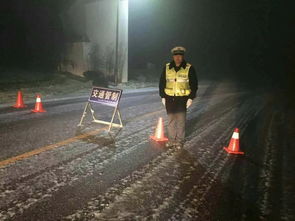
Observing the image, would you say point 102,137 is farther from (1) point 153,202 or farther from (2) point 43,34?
(2) point 43,34

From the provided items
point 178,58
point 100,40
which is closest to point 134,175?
point 178,58

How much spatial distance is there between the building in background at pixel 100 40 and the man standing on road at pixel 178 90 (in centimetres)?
1662

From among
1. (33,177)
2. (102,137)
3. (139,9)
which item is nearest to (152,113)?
(102,137)

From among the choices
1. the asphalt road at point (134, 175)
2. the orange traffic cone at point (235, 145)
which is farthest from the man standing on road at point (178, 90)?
the orange traffic cone at point (235, 145)

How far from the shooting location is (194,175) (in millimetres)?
5840

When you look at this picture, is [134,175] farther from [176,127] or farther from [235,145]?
[235,145]

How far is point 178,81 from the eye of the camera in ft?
23.3

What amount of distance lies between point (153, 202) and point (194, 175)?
1.36 m

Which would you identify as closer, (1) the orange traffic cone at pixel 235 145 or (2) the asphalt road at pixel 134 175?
(2) the asphalt road at pixel 134 175

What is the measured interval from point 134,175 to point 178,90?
7.53 feet

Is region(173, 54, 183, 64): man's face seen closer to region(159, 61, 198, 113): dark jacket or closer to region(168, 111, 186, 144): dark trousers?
region(159, 61, 198, 113): dark jacket

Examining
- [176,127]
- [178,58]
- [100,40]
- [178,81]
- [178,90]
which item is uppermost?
[100,40]

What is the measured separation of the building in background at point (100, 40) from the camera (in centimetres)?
2450

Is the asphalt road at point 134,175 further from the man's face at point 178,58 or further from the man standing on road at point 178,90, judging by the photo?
the man's face at point 178,58
